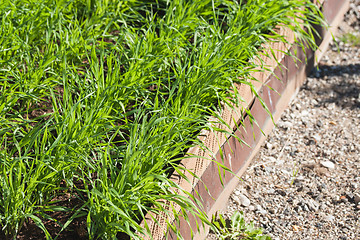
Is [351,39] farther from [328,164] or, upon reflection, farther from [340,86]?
[328,164]

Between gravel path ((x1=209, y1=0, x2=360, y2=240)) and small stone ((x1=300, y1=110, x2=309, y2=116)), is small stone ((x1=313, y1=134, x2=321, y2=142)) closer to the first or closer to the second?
gravel path ((x1=209, y1=0, x2=360, y2=240))

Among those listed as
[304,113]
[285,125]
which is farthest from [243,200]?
[304,113]

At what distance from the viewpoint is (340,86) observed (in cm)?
425

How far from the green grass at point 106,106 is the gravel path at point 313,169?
0.57m

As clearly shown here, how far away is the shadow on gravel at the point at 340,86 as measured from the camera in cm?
411

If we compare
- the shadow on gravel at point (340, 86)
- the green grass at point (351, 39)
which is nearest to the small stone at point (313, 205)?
the shadow on gravel at point (340, 86)

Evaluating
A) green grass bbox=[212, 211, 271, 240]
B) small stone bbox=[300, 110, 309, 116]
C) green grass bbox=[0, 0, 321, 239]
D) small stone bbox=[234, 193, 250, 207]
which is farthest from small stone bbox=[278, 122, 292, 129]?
green grass bbox=[212, 211, 271, 240]

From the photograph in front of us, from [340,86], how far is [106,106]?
2.24 meters

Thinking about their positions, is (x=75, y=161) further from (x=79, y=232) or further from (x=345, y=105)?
(x=345, y=105)

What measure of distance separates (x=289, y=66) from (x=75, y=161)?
1909 mm

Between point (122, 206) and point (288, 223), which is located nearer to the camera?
point (122, 206)

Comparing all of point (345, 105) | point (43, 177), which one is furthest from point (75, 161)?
point (345, 105)

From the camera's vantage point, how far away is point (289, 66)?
381 centimetres

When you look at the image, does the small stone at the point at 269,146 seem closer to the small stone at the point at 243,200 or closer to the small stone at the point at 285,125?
the small stone at the point at 285,125
